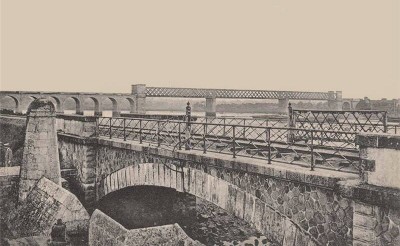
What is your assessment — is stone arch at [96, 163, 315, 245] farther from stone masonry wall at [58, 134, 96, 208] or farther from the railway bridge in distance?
the railway bridge in distance

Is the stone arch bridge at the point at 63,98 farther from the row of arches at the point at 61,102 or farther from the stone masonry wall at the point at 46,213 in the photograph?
the stone masonry wall at the point at 46,213

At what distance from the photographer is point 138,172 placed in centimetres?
1086

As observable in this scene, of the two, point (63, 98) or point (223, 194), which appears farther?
point (63, 98)

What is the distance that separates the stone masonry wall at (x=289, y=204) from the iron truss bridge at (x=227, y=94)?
164 feet

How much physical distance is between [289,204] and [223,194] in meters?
1.66

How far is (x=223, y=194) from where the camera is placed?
310 inches

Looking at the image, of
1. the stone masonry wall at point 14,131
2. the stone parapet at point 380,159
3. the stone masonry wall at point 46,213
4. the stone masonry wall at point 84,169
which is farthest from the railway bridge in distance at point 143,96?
the stone parapet at point 380,159

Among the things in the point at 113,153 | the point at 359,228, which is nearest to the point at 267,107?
the point at 113,153

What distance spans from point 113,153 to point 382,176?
8463mm

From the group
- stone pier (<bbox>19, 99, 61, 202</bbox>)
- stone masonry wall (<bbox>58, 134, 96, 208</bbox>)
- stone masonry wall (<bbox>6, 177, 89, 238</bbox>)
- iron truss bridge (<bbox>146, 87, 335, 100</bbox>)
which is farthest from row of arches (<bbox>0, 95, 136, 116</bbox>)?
stone masonry wall (<bbox>6, 177, 89, 238</bbox>)

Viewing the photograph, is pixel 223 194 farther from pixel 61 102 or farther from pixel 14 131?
pixel 61 102

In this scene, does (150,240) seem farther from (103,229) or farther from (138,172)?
(138,172)

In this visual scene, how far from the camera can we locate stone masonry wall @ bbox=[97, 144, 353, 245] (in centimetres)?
574

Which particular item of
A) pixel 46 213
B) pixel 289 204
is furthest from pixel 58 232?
pixel 289 204
